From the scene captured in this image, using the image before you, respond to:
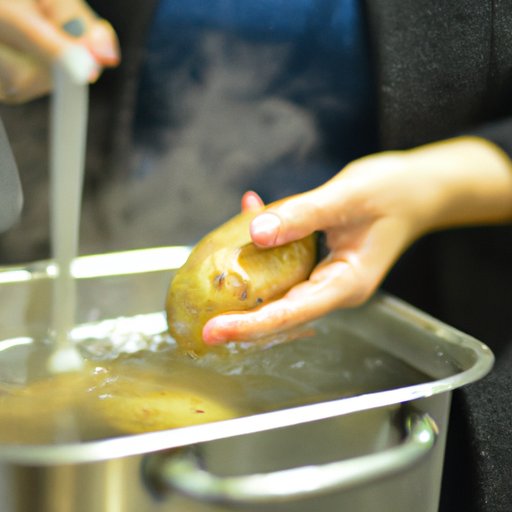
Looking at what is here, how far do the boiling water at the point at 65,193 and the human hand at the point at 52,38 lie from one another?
14 millimetres

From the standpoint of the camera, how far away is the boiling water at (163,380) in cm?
58

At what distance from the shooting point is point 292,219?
64 cm

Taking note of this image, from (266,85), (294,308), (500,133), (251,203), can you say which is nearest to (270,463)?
(294,308)

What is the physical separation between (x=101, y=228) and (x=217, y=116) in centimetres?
19

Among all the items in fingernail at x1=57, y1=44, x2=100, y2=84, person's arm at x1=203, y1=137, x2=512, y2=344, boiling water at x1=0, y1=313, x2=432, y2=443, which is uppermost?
fingernail at x1=57, y1=44, x2=100, y2=84

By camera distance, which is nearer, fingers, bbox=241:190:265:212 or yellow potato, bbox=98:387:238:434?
yellow potato, bbox=98:387:238:434

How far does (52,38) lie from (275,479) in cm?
34

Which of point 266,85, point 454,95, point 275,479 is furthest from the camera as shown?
point 266,85

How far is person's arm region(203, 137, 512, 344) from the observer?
2.10 ft

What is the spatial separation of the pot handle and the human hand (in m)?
0.29

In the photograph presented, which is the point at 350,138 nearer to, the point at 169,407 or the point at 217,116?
the point at 217,116

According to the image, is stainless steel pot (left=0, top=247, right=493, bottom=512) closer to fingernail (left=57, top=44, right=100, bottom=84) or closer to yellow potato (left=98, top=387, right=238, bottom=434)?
yellow potato (left=98, top=387, right=238, bottom=434)

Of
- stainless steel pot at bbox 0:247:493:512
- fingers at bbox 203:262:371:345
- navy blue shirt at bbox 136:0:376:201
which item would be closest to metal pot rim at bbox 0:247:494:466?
stainless steel pot at bbox 0:247:493:512

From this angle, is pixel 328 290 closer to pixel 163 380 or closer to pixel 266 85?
pixel 163 380
